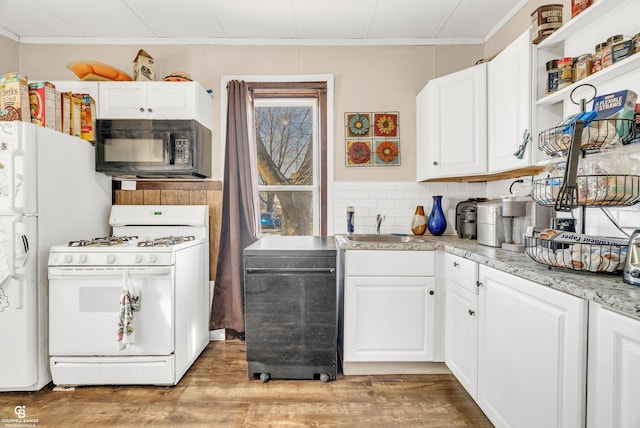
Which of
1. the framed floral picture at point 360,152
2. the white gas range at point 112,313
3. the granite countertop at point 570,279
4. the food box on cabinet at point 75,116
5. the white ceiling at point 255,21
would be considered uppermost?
the white ceiling at point 255,21

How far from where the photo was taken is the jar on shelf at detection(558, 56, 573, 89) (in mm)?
1675

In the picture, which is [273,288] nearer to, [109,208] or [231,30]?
[109,208]

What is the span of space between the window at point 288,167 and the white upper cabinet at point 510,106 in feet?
4.51

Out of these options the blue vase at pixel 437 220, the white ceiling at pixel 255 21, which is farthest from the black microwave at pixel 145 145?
the blue vase at pixel 437 220

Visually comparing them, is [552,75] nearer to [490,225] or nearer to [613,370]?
[490,225]

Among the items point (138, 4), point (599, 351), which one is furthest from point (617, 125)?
point (138, 4)

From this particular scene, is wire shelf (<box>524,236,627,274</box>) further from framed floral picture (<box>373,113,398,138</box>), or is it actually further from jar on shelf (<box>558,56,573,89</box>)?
framed floral picture (<box>373,113,398,138</box>)

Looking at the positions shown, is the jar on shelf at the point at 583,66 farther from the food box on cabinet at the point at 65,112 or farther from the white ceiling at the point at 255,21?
the food box on cabinet at the point at 65,112

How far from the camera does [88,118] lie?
248 centimetres

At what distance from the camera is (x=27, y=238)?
1974 millimetres

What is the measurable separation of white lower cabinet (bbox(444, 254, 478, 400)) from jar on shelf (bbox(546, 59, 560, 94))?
3.21ft

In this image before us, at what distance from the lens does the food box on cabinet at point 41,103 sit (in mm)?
2166

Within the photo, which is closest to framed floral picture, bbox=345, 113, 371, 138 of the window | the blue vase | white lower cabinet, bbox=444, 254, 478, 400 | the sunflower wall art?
the sunflower wall art

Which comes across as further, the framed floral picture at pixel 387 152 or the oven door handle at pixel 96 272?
the framed floral picture at pixel 387 152
